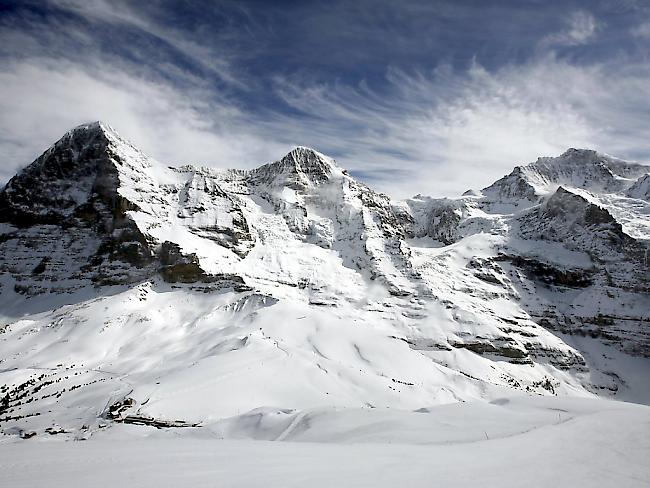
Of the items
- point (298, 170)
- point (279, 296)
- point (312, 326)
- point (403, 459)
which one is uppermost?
point (298, 170)

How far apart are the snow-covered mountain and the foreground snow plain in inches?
410

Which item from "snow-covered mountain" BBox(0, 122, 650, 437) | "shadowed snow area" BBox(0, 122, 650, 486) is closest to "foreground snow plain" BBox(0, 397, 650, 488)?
"shadowed snow area" BBox(0, 122, 650, 486)

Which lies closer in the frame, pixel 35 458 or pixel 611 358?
pixel 35 458

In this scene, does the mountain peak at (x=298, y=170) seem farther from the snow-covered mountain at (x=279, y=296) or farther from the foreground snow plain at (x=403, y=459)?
the foreground snow plain at (x=403, y=459)

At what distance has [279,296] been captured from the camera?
75562 mm

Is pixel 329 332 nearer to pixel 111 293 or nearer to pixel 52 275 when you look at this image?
pixel 111 293

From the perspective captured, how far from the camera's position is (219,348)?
5156cm

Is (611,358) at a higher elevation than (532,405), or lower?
lower

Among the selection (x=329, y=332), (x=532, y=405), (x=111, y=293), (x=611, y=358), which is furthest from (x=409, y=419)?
(x=611, y=358)

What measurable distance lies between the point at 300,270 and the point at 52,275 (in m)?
46.3

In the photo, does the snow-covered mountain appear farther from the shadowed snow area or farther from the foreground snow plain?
the foreground snow plain

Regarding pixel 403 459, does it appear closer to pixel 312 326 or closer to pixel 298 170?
pixel 312 326

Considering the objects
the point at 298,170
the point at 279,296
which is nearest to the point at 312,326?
the point at 279,296

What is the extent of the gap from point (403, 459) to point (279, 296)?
2659 inches
